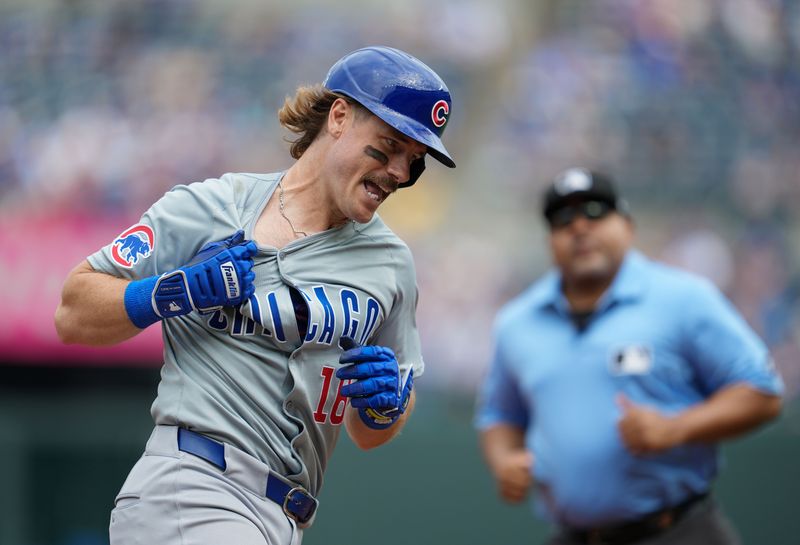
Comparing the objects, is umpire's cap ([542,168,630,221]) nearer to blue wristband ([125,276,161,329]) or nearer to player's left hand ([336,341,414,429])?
player's left hand ([336,341,414,429])

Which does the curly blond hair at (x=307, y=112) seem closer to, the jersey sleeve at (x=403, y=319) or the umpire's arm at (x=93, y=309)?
the jersey sleeve at (x=403, y=319)

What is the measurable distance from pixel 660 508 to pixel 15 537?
228 inches

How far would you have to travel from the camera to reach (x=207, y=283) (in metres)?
2.95

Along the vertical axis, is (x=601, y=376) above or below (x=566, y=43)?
below

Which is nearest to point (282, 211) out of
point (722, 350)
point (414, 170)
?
point (414, 170)

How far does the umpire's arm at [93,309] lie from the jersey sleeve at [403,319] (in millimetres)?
742

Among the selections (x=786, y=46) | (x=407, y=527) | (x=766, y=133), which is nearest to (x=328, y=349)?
(x=407, y=527)

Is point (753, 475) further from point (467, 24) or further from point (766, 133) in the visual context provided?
point (467, 24)

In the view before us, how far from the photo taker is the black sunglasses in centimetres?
521

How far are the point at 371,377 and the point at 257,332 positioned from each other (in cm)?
33

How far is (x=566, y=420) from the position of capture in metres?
5.16

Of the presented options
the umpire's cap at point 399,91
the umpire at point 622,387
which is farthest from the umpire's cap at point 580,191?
the umpire's cap at point 399,91

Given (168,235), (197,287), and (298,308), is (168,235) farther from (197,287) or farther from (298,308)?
(298,308)

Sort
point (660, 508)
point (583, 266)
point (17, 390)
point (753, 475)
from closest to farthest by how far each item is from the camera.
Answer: point (660, 508)
point (583, 266)
point (753, 475)
point (17, 390)
